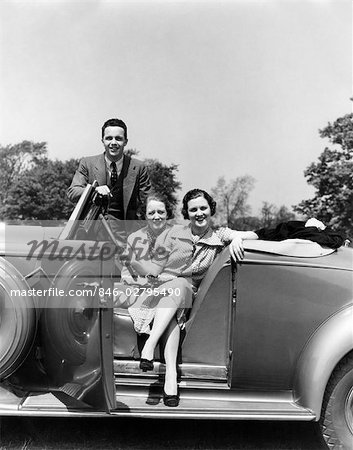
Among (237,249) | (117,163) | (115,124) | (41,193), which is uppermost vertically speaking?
(41,193)

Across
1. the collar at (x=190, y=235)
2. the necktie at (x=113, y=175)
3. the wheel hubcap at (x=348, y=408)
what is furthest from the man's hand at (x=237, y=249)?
the necktie at (x=113, y=175)

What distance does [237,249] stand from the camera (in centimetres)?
288

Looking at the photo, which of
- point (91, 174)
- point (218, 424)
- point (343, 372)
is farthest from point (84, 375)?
point (91, 174)

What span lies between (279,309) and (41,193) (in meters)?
17.0

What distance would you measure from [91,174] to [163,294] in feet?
4.30

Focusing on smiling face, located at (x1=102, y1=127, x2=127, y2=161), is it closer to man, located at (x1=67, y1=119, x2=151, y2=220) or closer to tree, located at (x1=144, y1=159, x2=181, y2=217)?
man, located at (x1=67, y1=119, x2=151, y2=220)

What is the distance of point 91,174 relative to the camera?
3871 mm

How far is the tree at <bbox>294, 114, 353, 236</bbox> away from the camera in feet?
47.7

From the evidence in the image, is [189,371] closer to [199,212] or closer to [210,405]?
[210,405]

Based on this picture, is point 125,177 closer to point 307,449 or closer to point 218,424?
point 218,424

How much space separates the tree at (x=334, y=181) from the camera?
1454 cm

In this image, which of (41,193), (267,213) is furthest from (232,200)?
(41,193)

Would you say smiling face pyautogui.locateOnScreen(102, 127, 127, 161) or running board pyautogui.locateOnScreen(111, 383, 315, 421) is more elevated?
smiling face pyautogui.locateOnScreen(102, 127, 127, 161)

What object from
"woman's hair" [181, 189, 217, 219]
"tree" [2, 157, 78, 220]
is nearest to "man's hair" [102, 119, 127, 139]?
"woman's hair" [181, 189, 217, 219]
